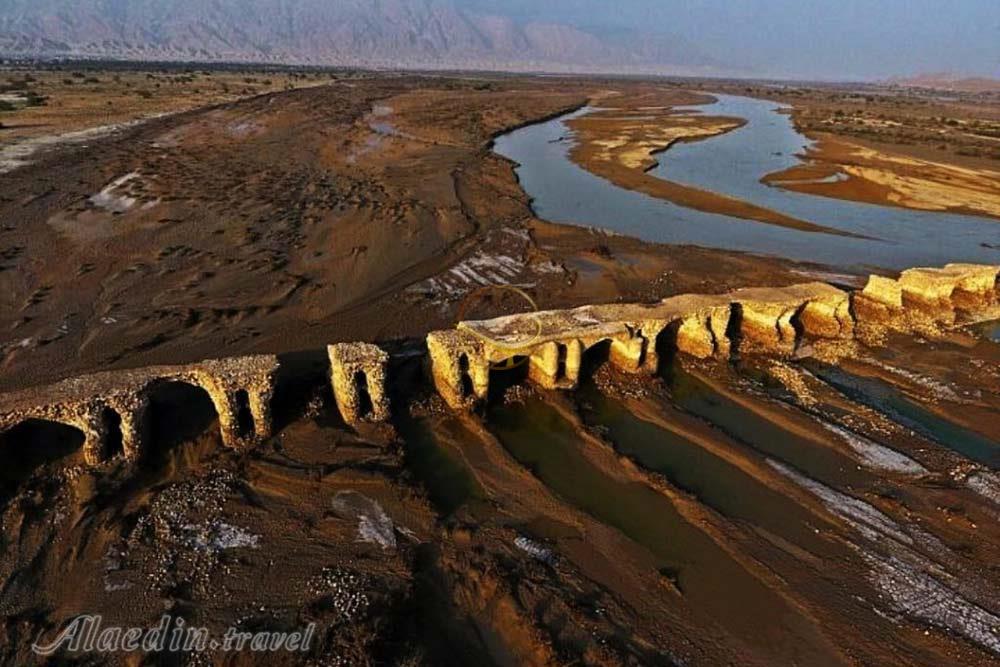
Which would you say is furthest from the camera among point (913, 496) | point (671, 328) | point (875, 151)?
point (875, 151)

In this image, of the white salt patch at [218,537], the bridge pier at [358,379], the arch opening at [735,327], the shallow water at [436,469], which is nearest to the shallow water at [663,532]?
the shallow water at [436,469]

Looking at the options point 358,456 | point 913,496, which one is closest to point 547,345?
point 358,456

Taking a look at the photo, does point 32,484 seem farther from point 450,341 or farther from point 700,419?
point 700,419

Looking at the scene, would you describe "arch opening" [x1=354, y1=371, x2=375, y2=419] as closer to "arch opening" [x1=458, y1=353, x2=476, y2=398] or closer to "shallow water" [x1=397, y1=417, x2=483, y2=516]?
"shallow water" [x1=397, y1=417, x2=483, y2=516]

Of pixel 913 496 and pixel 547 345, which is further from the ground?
pixel 547 345

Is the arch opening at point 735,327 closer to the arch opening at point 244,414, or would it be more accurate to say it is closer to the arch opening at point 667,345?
the arch opening at point 667,345

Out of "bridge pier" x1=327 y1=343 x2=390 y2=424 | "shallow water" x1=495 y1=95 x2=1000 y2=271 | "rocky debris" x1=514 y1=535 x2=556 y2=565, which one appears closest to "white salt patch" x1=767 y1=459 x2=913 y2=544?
"rocky debris" x1=514 y1=535 x2=556 y2=565

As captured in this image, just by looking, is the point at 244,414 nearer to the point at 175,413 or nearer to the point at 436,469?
the point at 175,413
